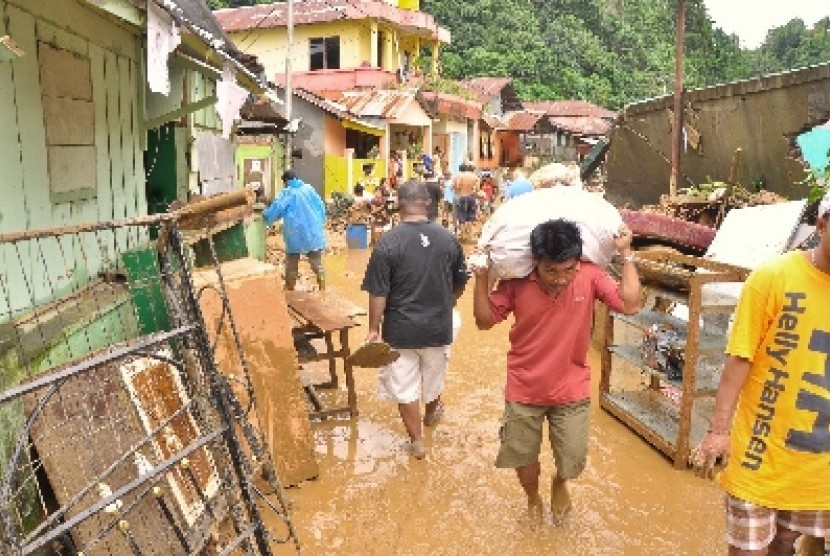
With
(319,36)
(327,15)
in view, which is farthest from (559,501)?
(319,36)

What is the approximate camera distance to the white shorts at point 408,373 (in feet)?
16.4

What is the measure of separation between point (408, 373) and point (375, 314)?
495 millimetres

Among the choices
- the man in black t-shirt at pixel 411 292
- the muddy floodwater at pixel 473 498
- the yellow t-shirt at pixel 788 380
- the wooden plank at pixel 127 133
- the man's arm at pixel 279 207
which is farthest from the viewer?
the man's arm at pixel 279 207

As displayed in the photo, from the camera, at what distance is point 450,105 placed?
93.4 feet

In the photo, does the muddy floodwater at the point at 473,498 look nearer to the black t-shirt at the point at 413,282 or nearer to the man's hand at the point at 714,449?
the black t-shirt at the point at 413,282

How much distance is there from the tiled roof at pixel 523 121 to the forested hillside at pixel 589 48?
5685 millimetres

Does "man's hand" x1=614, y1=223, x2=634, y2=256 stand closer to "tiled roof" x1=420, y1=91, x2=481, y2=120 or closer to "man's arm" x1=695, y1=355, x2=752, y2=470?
"man's arm" x1=695, y1=355, x2=752, y2=470

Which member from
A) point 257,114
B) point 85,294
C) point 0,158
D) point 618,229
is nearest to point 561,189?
point 618,229

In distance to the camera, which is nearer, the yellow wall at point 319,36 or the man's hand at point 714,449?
the man's hand at point 714,449

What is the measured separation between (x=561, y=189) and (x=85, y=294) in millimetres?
3673

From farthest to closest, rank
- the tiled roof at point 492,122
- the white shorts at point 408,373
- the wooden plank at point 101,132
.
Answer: the tiled roof at point 492,122, the wooden plank at point 101,132, the white shorts at point 408,373

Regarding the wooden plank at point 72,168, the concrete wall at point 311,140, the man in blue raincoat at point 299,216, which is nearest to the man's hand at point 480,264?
the wooden plank at point 72,168

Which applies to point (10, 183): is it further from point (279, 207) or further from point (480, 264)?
point (279, 207)

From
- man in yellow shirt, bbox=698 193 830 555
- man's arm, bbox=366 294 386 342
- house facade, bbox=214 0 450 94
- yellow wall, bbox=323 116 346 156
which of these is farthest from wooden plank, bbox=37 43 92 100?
house facade, bbox=214 0 450 94
